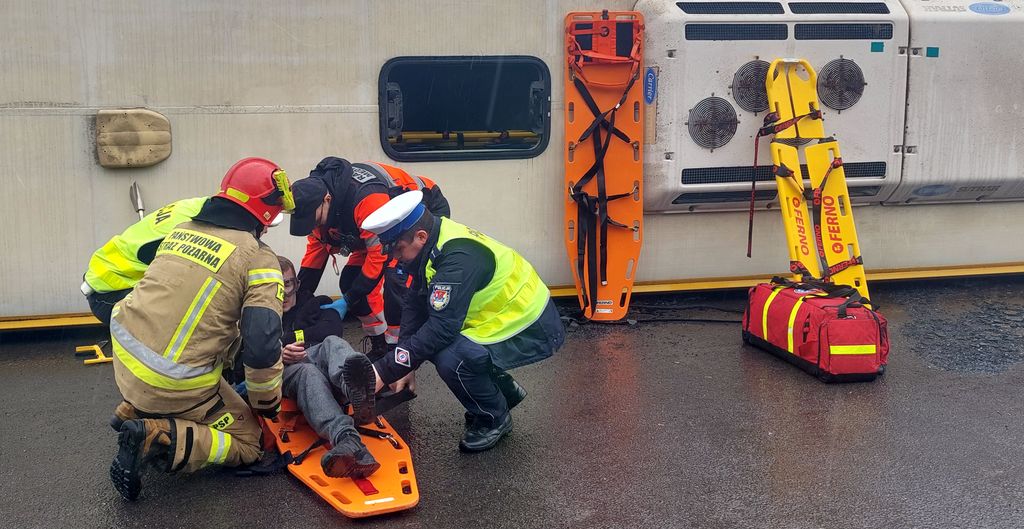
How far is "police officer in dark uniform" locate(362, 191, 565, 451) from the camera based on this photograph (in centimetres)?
438

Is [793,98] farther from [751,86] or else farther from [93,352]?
[93,352]

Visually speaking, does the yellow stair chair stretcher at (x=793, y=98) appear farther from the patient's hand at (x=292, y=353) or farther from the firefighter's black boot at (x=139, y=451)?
the firefighter's black boot at (x=139, y=451)

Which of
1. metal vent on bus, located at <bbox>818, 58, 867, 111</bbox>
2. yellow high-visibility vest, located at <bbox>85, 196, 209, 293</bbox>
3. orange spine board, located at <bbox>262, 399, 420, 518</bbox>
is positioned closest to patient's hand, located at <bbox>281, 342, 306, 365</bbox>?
orange spine board, located at <bbox>262, 399, 420, 518</bbox>

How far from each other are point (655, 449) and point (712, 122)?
3.34m

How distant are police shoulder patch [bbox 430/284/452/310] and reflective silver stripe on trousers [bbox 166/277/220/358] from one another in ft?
3.26

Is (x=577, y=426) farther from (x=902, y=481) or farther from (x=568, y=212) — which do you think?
(x=568, y=212)

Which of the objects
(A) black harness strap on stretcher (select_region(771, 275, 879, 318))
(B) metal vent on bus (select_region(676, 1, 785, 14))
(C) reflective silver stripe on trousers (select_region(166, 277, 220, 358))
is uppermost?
(B) metal vent on bus (select_region(676, 1, 785, 14))

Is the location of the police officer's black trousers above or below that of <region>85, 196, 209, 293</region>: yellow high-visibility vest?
below

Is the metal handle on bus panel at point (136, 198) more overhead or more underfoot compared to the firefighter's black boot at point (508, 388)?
more overhead

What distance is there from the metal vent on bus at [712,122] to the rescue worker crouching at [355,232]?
8.19 ft

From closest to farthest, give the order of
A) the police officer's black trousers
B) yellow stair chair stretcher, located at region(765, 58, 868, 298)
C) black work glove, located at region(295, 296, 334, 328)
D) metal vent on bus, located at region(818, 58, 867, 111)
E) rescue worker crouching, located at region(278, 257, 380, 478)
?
rescue worker crouching, located at region(278, 257, 380, 478) < the police officer's black trousers < black work glove, located at region(295, 296, 334, 328) < yellow stair chair stretcher, located at region(765, 58, 868, 298) < metal vent on bus, located at region(818, 58, 867, 111)

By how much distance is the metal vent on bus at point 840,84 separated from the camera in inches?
286

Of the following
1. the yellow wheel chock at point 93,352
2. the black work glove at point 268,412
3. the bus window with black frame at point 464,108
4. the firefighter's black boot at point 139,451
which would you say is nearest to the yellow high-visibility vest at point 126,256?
the firefighter's black boot at point 139,451

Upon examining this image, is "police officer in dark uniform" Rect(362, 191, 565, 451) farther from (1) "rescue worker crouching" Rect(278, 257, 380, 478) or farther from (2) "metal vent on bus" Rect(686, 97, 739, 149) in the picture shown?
(2) "metal vent on bus" Rect(686, 97, 739, 149)
